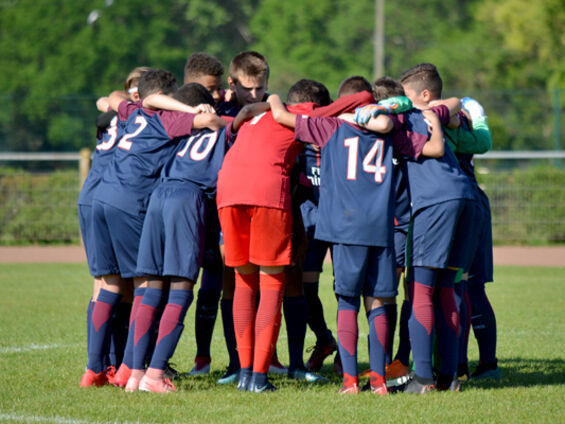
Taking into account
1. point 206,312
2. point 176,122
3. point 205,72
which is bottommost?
point 206,312

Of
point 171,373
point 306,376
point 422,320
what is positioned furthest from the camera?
point 171,373

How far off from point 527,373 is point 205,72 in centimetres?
315

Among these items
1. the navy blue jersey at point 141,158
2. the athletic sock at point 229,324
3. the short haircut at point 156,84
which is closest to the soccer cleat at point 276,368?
the athletic sock at point 229,324

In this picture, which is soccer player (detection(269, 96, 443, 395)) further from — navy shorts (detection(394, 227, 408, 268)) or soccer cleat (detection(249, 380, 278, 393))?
navy shorts (detection(394, 227, 408, 268))

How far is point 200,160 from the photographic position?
562 cm

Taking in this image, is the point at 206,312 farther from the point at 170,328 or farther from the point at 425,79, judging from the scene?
the point at 425,79

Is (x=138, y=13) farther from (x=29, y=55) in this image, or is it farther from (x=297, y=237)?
(x=297, y=237)

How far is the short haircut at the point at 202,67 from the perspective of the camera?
6.23 meters

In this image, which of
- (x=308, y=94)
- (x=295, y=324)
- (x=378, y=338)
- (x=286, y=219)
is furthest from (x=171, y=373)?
(x=308, y=94)

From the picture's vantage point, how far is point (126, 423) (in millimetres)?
4609

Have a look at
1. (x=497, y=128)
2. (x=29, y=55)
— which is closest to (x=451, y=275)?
(x=497, y=128)

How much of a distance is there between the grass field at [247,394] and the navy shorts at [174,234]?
788 millimetres

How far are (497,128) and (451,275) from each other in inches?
749

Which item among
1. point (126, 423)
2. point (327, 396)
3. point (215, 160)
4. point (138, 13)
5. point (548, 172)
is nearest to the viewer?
point (126, 423)
